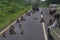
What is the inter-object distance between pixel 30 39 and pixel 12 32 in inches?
138

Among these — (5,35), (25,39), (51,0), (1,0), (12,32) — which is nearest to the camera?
(25,39)

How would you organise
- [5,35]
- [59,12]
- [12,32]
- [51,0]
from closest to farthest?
1. [59,12]
2. [5,35]
3. [12,32]
4. [51,0]

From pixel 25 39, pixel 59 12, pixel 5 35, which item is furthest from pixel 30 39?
pixel 59 12

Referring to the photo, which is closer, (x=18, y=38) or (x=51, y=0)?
(x=18, y=38)

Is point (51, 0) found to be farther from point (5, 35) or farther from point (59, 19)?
point (59, 19)

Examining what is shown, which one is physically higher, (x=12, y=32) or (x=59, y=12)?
(x=59, y=12)

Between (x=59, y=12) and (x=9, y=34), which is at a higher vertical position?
(x=59, y=12)

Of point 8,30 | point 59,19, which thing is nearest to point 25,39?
point 8,30

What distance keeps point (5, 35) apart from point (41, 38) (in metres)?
2.56

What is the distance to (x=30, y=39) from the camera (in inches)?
734

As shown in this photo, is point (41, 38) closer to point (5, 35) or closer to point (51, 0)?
point (5, 35)

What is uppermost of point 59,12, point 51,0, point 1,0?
point 59,12

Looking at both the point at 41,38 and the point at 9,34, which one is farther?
the point at 9,34

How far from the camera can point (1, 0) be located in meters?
44.9
